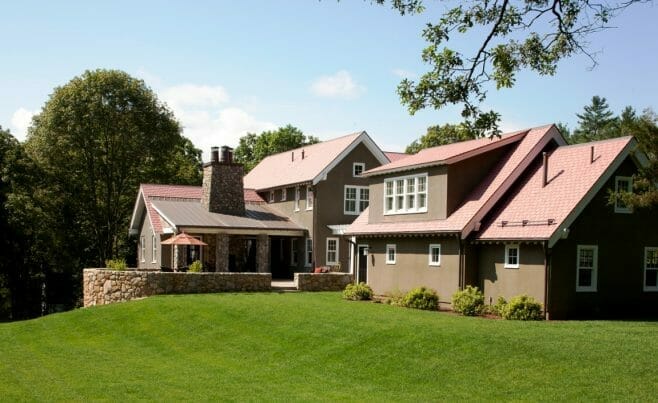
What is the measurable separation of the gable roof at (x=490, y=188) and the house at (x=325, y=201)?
38.8 ft

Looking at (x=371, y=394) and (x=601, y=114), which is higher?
(x=601, y=114)

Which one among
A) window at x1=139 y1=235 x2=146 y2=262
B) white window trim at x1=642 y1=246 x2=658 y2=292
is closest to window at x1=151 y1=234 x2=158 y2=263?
window at x1=139 y1=235 x2=146 y2=262

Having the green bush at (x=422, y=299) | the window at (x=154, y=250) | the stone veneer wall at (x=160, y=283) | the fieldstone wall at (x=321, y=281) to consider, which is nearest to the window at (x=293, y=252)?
the window at (x=154, y=250)

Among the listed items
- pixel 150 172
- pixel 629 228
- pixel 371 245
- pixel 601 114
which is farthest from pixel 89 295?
pixel 601 114

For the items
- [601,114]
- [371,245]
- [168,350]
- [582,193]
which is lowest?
[168,350]

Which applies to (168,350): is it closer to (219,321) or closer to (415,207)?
(219,321)

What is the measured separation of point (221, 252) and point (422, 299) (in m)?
15.3

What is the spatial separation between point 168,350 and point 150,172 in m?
33.4

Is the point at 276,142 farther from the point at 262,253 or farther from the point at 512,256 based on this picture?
the point at 512,256

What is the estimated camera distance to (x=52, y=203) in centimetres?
4966

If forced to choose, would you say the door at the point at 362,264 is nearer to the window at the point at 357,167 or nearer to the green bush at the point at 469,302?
the window at the point at 357,167

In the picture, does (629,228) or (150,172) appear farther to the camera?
(150,172)

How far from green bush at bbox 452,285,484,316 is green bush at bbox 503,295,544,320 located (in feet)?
4.35

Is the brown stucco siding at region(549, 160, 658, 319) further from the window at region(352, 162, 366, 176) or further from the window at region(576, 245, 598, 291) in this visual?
the window at region(352, 162, 366, 176)
